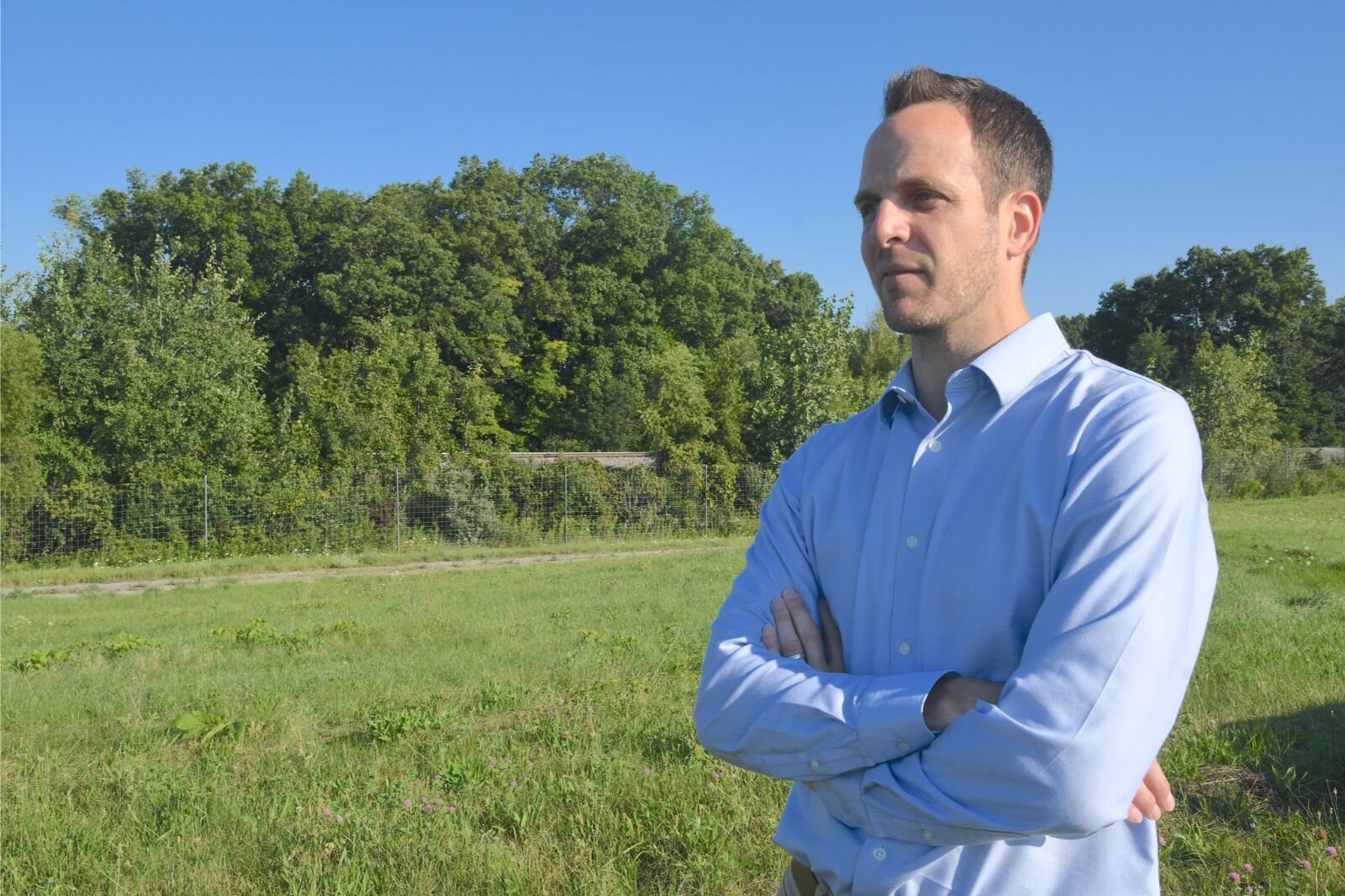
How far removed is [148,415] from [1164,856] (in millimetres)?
26150

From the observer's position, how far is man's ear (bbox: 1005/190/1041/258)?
2021 mm

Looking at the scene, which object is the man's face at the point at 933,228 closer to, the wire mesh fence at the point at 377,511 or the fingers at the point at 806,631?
the fingers at the point at 806,631

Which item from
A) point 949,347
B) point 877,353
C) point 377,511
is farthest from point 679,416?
point 949,347

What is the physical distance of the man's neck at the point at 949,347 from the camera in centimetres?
203

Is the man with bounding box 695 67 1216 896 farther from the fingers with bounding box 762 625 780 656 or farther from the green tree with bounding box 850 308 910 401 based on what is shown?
the green tree with bounding box 850 308 910 401

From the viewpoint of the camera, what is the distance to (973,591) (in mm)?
1804

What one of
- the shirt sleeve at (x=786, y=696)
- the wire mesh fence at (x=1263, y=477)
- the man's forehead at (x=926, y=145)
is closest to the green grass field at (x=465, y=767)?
the shirt sleeve at (x=786, y=696)

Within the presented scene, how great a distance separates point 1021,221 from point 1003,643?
2.81ft

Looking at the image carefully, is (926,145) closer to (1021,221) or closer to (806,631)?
(1021,221)

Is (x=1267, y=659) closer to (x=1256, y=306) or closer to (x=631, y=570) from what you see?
(x=631, y=570)

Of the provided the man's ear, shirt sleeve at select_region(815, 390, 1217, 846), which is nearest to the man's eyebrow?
the man's ear

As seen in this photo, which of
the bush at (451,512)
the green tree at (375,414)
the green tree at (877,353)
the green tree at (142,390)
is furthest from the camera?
the green tree at (877,353)

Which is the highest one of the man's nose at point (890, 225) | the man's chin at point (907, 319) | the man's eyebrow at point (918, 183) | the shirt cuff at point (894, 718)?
the man's eyebrow at point (918, 183)

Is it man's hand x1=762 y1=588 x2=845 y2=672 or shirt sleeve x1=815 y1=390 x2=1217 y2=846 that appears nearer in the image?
shirt sleeve x1=815 y1=390 x2=1217 y2=846
